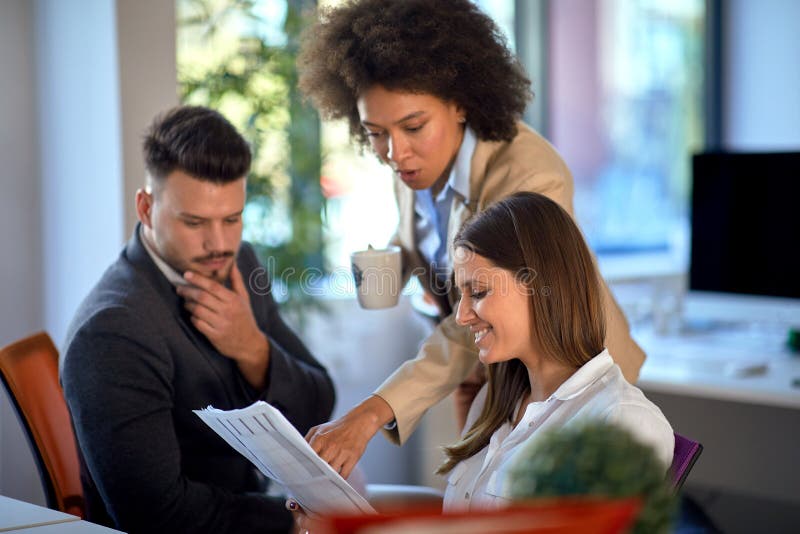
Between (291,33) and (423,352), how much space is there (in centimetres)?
152

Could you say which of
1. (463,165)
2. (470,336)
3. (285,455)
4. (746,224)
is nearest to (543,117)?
(746,224)

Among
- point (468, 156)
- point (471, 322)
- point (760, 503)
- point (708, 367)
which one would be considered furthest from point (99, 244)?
point (760, 503)

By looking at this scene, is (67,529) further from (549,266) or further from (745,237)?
(745,237)

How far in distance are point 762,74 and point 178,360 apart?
3864 millimetres

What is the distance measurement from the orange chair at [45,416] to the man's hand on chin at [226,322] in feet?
1.04

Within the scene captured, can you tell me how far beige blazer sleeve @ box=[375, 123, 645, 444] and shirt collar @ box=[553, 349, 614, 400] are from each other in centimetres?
32

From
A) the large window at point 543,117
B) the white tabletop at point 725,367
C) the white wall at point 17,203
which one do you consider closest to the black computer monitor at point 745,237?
the white tabletop at point 725,367

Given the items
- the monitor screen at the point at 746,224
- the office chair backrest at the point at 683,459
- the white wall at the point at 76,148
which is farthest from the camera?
the monitor screen at the point at 746,224

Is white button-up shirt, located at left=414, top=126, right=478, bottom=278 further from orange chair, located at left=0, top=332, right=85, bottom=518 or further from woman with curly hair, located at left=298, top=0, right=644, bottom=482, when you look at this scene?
orange chair, located at left=0, top=332, right=85, bottom=518

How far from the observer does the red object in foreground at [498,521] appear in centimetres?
65

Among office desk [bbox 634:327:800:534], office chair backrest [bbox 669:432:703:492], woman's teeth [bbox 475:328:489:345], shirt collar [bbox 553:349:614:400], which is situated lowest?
office desk [bbox 634:327:800:534]

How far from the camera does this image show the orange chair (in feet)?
5.78

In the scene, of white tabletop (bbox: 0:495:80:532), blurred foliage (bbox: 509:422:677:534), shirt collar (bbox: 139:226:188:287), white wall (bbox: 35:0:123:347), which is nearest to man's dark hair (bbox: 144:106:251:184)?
shirt collar (bbox: 139:226:188:287)

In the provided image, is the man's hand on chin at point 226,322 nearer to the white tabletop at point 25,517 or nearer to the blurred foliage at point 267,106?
the white tabletop at point 25,517
